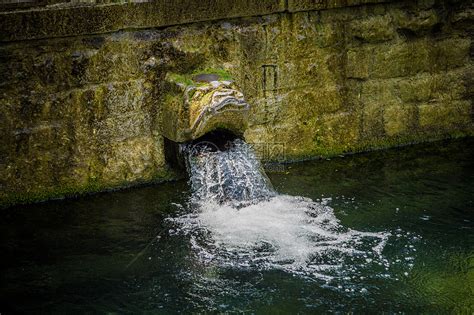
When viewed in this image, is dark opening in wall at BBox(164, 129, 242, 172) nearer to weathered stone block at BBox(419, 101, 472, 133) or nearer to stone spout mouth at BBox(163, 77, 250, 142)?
stone spout mouth at BBox(163, 77, 250, 142)

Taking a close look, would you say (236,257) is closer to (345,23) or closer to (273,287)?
(273,287)

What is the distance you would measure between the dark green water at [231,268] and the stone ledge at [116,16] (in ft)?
4.23

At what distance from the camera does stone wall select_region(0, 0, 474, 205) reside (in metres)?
5.51

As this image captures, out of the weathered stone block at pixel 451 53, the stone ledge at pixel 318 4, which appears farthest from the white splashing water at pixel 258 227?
the weathered stone block at pixel 451 53

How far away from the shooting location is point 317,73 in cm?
643

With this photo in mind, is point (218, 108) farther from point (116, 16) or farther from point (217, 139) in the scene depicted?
point (116, 16)

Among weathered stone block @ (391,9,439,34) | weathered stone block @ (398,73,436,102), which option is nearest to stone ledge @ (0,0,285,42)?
weathered stone block @ (391,9,439,34)

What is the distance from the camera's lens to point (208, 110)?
211 inches

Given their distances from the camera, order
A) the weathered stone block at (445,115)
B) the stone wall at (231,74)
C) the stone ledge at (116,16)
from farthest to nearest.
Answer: the weathered stone block at (445,115), the stone wall at (231,74), the stone ledge at (116,16)

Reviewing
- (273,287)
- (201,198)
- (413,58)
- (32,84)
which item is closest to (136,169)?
(201,198)

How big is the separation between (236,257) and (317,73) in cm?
224

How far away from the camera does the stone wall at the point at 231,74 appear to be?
18.1 feet

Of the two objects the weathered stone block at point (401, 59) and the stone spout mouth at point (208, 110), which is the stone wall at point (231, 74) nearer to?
the weathered stone block at point (401, 59)

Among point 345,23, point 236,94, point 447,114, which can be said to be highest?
point 345,23
